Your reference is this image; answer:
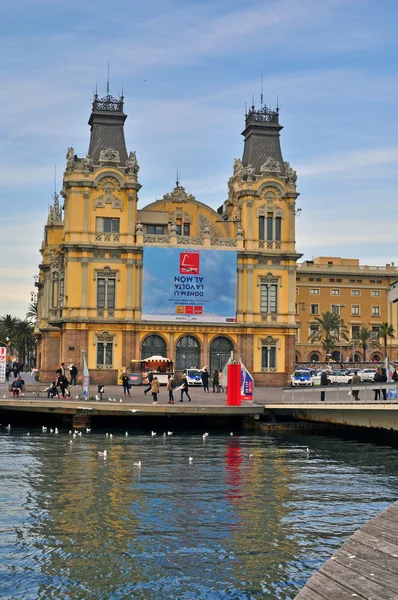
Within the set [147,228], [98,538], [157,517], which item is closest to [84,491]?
[157,517]

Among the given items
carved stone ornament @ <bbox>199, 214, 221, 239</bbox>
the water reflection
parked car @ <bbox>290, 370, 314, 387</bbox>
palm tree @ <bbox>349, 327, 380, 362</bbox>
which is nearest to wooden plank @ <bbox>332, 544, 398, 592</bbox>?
the water reflection

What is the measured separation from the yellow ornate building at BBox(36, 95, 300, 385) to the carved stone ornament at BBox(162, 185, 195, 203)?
0.11 metres

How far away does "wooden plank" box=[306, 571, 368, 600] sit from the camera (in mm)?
10969

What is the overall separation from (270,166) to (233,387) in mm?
35521

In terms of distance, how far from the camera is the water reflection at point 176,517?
16.8m

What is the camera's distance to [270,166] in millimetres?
78938

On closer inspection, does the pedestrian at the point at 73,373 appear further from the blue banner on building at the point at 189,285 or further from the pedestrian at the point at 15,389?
the pedestrian at the point at 15,389

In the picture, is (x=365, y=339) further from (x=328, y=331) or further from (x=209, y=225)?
(x=209, y=225)

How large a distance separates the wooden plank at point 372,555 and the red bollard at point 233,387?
34.8m

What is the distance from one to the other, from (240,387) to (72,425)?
9813mm

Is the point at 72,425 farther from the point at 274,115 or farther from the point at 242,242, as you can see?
the point at 274,115

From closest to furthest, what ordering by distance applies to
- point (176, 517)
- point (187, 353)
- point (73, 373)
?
point (176, 517) < point (73, 373) < point (187, 353)

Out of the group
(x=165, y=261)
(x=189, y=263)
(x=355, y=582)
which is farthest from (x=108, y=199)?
(x=355, y=582)

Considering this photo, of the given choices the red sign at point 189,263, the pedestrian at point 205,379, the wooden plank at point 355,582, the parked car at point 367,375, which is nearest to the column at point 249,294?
the red sign at point 189,263
